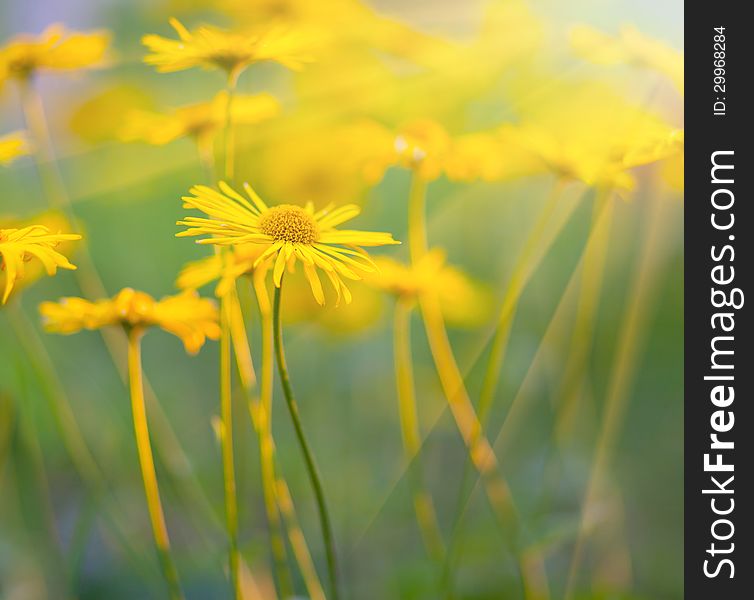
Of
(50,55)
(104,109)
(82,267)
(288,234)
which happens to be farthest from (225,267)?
(104,109)

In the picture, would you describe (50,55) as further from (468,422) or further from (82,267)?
(468,422)

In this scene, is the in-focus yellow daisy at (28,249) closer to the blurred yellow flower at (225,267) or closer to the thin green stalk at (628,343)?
the blurred yellow flower at (225,267)

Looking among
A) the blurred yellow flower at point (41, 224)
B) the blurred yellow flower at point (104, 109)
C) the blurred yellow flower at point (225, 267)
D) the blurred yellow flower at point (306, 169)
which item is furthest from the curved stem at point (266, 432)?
the blurred yellow flower at point (104, 109)

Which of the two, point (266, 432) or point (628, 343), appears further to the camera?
point (628, 343)

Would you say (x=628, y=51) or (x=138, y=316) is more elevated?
(x=628, y=51)

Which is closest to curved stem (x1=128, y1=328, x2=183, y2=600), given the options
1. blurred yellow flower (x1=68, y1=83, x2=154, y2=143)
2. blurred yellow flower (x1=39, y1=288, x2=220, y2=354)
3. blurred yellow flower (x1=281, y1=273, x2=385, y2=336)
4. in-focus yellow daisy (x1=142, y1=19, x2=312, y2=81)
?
blurred yellow flower (x1=39, y1=288, x2=220, y2=354)

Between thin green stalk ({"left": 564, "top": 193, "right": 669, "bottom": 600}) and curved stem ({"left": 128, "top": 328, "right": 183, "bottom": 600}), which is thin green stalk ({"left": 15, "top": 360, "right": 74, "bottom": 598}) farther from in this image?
thin green stalk ({"left": 564, "top": 193, "right": 669, "bottom": 600})
